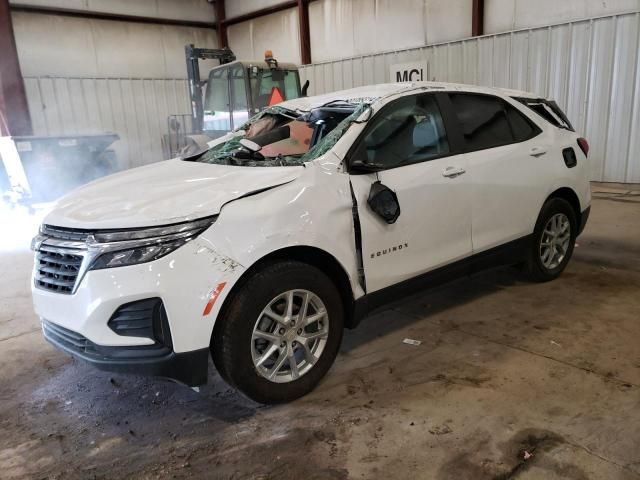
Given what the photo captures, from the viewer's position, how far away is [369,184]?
2930 mm

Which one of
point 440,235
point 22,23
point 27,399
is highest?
point 22,23

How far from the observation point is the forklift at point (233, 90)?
10281 millimetres

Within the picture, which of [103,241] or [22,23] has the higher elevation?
[22,23]

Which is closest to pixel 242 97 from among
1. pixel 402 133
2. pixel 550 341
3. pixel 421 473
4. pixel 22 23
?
pixel 22 23

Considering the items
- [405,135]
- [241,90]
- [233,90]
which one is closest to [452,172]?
[405,135]

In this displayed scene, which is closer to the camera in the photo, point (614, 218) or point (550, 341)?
point (550, 341)

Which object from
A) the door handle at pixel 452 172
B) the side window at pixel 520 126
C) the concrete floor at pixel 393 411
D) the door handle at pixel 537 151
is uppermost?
the side window at pixel 520 126

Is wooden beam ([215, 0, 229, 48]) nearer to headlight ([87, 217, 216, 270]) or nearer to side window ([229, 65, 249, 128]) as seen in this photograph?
side window ([229, 65, 249, 128])

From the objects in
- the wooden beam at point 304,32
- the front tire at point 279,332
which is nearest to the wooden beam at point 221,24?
the wooden beam at point 304,32

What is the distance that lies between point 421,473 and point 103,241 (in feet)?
5.71

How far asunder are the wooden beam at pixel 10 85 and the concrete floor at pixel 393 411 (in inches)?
407

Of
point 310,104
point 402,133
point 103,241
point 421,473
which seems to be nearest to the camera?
point 421,473

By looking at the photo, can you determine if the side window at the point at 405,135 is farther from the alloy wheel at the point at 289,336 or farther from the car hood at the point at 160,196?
the alloy wheel at the point at 289,336

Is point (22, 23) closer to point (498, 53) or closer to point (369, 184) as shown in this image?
point (498, 53)
